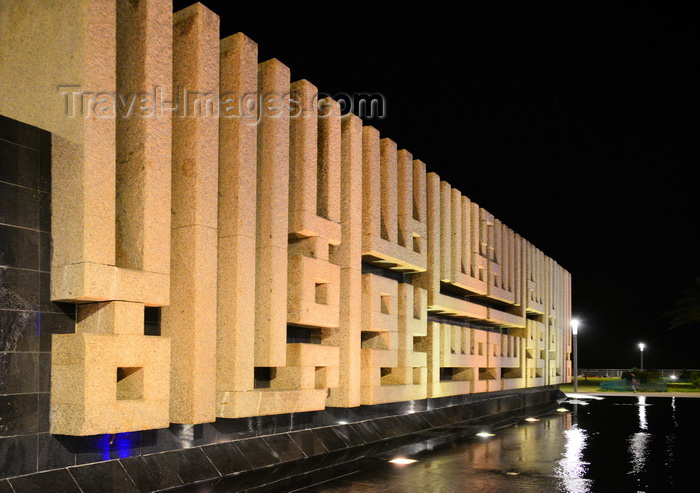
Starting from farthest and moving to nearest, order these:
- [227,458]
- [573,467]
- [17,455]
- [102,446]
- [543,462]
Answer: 1. [543,462]
2. [573,467]
3. [227,458]
4. [102,446]
5. [17,455]

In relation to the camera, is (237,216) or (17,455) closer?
(17,455)

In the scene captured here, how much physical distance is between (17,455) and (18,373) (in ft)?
2.79

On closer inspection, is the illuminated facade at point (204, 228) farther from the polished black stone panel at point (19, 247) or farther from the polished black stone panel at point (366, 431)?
the polished black stone panel at point (366, 431)

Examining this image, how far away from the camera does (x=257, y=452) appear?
1022 cm

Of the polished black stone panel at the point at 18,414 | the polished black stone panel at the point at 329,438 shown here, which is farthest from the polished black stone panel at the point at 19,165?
the polished black stone panel at the point at 329,438

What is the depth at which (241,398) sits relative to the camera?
9820mm

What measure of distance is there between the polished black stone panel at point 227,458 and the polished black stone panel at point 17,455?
8.00 feet

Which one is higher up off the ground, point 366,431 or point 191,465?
point 191,465

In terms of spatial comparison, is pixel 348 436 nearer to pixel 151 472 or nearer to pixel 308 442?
pixel 308 442

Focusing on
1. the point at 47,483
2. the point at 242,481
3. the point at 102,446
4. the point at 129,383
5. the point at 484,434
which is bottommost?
the point at 484,434

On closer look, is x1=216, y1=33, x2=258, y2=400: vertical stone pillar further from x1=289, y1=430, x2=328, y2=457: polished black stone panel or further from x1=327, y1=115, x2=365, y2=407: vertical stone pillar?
x1=327, y1=115, x2=365, y2=407: vertical stone pillar

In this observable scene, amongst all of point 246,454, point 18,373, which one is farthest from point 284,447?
point 18,373

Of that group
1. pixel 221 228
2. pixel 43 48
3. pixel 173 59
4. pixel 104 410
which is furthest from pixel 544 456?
pixel 43 48

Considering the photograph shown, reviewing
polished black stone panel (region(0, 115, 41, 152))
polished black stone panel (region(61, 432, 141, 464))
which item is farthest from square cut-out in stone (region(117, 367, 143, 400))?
polished black stone panel (region(0, 115, 41, 152))
